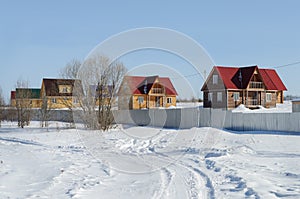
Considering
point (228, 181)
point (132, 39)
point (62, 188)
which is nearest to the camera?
point (62, 188)

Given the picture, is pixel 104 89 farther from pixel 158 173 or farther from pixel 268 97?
pixel 268 97

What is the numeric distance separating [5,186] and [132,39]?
550 centimetres

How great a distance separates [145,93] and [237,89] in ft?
42.3

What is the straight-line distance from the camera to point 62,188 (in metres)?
7.79

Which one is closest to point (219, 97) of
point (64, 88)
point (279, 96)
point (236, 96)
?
point (236, 96)

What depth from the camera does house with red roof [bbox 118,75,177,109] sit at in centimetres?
2500

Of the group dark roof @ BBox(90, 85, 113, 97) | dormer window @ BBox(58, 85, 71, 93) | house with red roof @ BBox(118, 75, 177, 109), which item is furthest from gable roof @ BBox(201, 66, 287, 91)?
dark roof @ BBox(90, 85, 113, 97)

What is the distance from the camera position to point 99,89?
23953 millimetres

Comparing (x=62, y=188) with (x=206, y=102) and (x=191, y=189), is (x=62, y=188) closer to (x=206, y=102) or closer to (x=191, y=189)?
(x=191, y=189)

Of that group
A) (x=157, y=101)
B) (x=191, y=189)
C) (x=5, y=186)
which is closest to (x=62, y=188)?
(x=5, y=186)

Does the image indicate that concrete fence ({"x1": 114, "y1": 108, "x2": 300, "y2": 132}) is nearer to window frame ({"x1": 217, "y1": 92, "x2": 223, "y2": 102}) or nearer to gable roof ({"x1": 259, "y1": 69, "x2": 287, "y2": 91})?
window frame ({"x1": 217, "y1": 92, "x2": 223, "y2": 102})

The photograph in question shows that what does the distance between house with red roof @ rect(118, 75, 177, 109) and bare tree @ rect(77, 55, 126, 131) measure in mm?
671

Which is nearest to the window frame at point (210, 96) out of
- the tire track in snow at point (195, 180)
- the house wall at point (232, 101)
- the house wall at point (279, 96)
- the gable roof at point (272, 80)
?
the house wall at point (232, 101)

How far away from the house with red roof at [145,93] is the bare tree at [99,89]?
0.67 m
